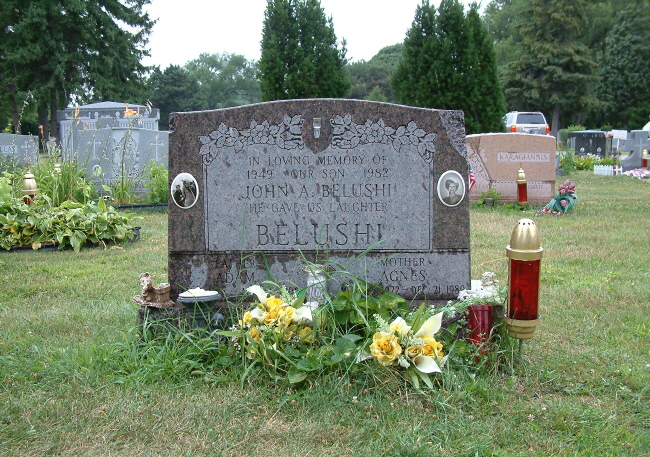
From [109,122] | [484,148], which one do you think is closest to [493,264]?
[484,148]

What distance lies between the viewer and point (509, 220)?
8.37m

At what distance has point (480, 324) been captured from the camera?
3.05 metres

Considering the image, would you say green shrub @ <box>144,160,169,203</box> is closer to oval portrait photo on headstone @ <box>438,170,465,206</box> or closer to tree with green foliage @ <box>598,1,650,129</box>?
oval portrait photo on headstone @ <box>438,170,465,206</box>

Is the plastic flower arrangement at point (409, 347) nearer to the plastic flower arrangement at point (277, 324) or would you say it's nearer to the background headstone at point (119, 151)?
the plastic flower arrangement at point (277, 324)

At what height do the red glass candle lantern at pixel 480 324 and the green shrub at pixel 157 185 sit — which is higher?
the green shrub at pixel 157 185

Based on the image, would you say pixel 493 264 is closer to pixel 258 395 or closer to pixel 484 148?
pixel 258 395

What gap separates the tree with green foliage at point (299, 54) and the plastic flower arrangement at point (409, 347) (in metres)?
12.6

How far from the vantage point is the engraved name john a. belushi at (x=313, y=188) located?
135 inches

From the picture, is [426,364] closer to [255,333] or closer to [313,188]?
[255,333]

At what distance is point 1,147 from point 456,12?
11.5 meters

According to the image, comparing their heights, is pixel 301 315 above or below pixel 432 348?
above

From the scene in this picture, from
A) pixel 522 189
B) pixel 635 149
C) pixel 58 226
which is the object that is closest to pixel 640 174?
pixel 635 149

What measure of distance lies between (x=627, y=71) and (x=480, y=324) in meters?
40.4

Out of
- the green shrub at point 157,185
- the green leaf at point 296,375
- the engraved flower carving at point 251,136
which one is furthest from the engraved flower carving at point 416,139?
the green shrub at point 157,185
